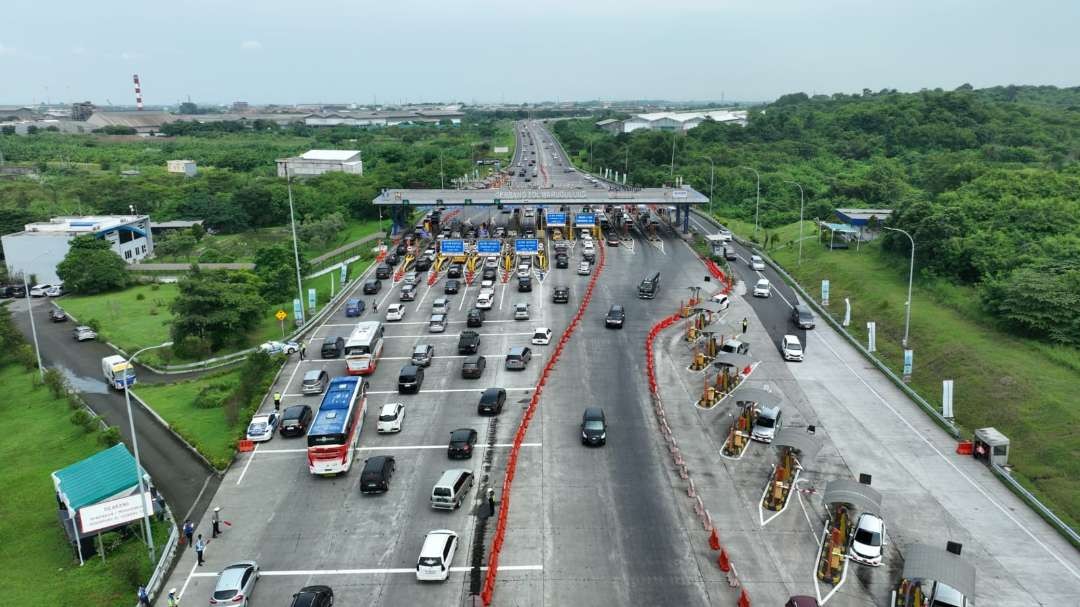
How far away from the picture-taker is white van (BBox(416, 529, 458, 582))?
2608 cm

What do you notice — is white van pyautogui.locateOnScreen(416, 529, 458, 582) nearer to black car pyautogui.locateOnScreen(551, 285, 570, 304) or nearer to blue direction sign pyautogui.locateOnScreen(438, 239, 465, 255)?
black car pyautogui.locateOnScreen(551, 285, 570, 304)

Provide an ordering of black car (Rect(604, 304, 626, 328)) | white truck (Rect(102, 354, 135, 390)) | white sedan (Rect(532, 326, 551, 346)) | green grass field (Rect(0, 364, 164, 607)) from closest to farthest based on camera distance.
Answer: green grass field (Rect(0, 364, 164, 607)) < white truck (Rect(102, 354, 135, 390)) < white sedan (Rect(532, 326, 551, 346)) < black car (Rect(604, 304, 626, 328))

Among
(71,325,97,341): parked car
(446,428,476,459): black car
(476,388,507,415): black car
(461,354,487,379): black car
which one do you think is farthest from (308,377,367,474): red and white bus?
(71,325,97,341): parked car

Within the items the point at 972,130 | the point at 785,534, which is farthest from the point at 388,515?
the point at 972,130

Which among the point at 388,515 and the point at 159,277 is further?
the point at 159,277

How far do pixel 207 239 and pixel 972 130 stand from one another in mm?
140551

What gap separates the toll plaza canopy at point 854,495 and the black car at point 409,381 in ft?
78.8

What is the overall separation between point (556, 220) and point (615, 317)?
1391 inches

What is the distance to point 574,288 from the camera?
2608 inches

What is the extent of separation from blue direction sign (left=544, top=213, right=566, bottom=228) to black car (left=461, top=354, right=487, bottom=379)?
141 feet

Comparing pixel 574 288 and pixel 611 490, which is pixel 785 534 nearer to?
pixel 611 490

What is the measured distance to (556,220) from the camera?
290ft

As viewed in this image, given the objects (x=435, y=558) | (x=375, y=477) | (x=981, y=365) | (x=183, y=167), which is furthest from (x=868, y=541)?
(x=183, y=167)

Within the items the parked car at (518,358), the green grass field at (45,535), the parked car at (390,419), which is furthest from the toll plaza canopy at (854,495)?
the green grass field at (45,535)
